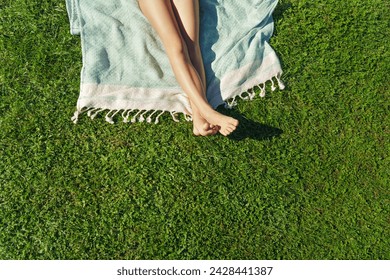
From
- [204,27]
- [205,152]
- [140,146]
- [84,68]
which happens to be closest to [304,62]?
[204,27]

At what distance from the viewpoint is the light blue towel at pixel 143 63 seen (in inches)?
125

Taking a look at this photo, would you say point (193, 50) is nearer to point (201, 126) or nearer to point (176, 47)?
point (176, 47)

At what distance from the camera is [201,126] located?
9.56 ft

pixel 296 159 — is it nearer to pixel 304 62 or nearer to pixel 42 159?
pixel 304 62

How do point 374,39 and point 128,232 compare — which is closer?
point 128,232

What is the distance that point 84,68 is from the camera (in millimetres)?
3156

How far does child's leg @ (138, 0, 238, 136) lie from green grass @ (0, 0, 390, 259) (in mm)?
319

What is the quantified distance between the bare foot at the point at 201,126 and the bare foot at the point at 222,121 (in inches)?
1.3

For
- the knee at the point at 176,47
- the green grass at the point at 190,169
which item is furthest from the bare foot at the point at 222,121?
the knee at the point at 176,47

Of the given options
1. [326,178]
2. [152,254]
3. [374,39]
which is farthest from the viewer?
[374,39]

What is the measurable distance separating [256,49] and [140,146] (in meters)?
1.16

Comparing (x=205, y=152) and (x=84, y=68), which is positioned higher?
(x=84, y=68)

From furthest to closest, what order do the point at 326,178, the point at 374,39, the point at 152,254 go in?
the point at 374,39, the point at 326,178, the point at 152,254

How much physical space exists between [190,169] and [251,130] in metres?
0.55
